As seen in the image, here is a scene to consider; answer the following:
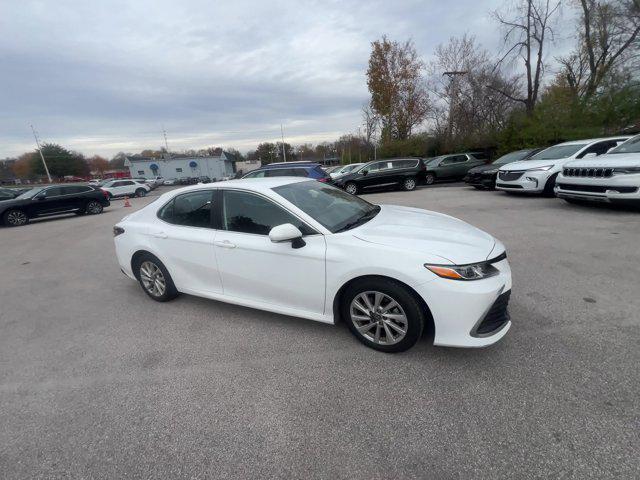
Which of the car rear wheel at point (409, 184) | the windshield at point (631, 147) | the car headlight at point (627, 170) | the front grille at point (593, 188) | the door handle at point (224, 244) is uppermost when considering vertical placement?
the windshield at point (631, 147)

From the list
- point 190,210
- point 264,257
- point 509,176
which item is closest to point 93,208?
point 190,210

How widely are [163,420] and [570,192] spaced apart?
28.8 feet

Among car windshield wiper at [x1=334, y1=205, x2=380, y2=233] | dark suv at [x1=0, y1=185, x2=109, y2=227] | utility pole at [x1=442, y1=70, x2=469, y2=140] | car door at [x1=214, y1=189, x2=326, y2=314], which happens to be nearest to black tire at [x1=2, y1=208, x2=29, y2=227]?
dark suv at [x1=0, y1=185, x2=109, y2=227]

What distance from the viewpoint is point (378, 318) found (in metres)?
2.50

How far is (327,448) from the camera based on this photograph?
1.81 metres

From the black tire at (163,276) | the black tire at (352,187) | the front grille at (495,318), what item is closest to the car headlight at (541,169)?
the black tire at (352,187)

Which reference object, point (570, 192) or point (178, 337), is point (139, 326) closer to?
point (178, 337)

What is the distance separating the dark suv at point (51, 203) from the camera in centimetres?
1197

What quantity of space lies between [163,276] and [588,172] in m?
8.43

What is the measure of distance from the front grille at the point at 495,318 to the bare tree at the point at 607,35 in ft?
64.4

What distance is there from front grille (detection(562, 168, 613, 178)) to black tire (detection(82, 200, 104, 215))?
17799 millimetres

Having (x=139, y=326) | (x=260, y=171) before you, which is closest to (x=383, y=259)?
(x=139, y=326)

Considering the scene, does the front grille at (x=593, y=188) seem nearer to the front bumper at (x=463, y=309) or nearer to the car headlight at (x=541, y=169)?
the car headlight at (x=541, y=169)

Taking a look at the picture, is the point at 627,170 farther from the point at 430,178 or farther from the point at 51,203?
the point at 51,203
